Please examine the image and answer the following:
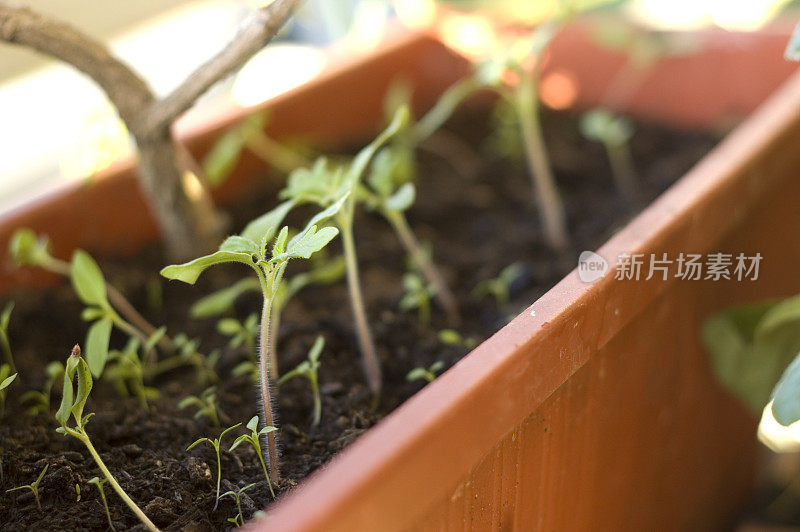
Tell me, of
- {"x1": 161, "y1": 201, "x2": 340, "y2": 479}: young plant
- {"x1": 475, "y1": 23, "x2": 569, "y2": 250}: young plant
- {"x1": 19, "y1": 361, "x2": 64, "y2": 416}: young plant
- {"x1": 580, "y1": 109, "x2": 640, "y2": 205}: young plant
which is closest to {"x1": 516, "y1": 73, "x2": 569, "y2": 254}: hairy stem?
{"x1": 475, "y1": 23, "x2": 569, "y2": 250}: young plant

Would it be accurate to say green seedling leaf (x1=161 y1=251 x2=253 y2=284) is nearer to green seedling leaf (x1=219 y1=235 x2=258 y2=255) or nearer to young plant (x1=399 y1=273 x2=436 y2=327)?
green seedling leaf (x1=219 y1=235 x2=258 y2=255)

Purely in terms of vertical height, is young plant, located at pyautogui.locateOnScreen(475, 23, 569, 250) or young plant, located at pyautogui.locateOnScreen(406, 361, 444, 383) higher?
young plant, located at pyautogui.locateOnScreen(475, 23, 569, 250)

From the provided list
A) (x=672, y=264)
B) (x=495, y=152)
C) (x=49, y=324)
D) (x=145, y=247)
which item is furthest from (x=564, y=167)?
(x=49, y=324)

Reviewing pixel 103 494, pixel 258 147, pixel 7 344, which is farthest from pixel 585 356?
pixel 258 147

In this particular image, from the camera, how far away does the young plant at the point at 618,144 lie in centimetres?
100

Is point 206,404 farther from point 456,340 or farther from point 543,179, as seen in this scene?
point 543,179

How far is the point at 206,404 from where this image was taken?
2.18 feet

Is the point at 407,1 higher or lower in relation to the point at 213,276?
higher

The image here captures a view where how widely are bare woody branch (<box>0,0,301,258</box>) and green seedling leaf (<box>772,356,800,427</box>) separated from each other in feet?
1.58

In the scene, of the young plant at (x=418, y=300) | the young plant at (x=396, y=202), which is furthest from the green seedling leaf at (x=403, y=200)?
the young plant at (x=418, y=300)

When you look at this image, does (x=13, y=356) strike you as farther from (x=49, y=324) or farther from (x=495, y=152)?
(x=495, y=152)

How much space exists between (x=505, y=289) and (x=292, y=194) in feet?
1.01

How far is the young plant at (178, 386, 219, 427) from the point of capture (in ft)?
2.06

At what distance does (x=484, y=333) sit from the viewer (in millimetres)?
756
